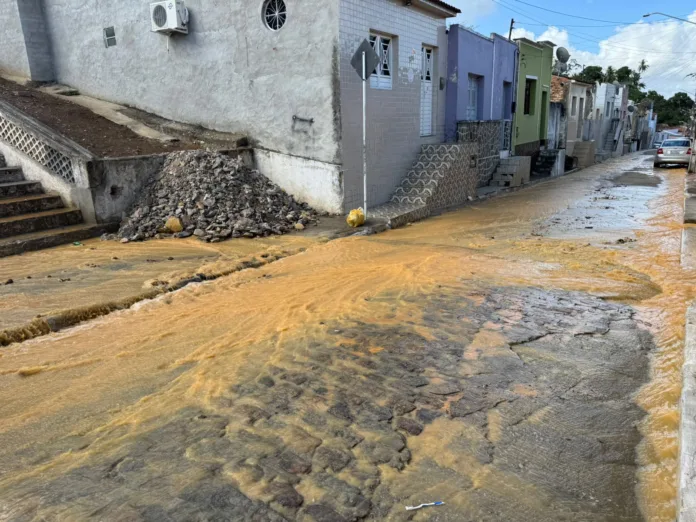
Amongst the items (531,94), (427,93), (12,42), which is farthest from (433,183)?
(531,94)

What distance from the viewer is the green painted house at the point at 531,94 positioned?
20.8 m

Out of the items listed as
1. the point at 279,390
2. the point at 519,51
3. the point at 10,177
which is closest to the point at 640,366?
the point at 279,390

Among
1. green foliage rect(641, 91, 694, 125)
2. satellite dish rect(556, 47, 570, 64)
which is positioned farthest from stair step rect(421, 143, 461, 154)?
green foliage rect(641, 91, 694, 125)

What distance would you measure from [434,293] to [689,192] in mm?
12749

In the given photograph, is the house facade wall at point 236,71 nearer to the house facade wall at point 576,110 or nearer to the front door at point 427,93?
the front door at point 427,93

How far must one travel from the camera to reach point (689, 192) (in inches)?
592

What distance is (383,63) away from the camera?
11.8 m

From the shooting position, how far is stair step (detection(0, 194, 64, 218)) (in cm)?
867

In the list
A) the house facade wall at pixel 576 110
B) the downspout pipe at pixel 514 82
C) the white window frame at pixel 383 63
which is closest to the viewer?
the white window frame at pixel 383 63

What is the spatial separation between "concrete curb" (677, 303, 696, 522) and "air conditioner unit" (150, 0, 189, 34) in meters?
11.5

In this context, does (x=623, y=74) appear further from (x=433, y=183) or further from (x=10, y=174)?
(x=10, y=174)

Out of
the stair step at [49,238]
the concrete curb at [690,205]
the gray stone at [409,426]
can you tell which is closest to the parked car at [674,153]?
the concrete curb at [690,205]

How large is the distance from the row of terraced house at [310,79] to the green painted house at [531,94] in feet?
10.9

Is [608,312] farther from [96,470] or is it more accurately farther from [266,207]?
[266,207]
